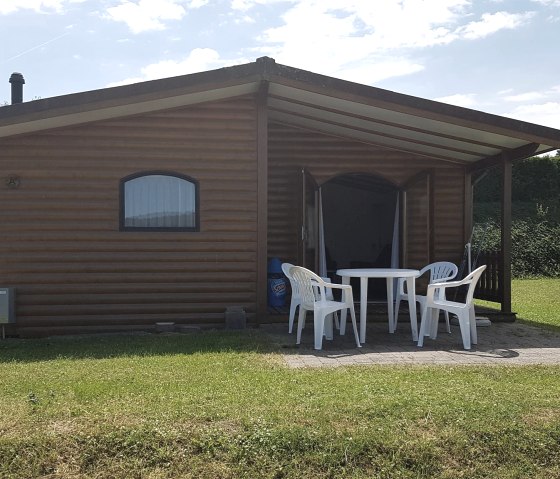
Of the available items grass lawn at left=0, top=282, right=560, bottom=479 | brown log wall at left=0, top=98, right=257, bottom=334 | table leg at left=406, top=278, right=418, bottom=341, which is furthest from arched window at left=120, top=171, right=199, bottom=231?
grass lawn at left=0, top=282, right=560, bottom=479

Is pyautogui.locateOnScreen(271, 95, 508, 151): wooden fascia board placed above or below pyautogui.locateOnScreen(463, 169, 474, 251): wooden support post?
above

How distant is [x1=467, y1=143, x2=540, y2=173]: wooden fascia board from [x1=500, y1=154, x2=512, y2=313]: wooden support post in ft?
0.21

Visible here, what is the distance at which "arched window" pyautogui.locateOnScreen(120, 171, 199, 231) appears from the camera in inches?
281

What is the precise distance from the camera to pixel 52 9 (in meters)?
7.98

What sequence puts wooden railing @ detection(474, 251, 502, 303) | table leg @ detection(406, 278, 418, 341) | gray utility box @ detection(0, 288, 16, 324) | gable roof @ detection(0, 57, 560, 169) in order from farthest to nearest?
1. wooden railing @ detection(474, 251, 502, 303)
2. gray utility box @ detection(0, 288, 16, 324)
3. table leg @ detection(406, 278, 418, 341)
4. gable roof @ detection(0, 57, 560, 169)

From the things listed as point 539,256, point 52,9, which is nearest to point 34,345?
point 52,9

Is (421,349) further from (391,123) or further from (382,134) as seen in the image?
(382,134)

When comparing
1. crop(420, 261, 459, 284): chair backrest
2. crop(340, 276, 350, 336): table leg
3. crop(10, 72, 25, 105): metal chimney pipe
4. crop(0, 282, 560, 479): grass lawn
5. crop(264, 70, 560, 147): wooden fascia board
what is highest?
crop(10, 72, 25, 105): metal chimney pipe

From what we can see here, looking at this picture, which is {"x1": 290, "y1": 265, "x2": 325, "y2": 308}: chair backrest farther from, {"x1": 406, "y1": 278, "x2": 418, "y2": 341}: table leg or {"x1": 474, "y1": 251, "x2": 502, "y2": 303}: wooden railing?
{"x1": 474, "y1": 251, "x2": 502, "y2": 303}: wooden railing

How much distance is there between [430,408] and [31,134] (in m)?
5.45

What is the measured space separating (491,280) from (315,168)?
310 cm

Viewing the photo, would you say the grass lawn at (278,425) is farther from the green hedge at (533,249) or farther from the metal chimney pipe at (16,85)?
the green hedge at (533,249)

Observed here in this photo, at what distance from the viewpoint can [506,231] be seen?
320 inches

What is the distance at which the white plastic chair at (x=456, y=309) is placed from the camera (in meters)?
5.87
